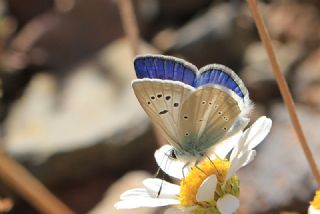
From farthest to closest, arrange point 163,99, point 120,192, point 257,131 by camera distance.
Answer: point 120,192 → point 163,99 → point 257,131

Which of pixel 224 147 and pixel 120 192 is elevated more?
pixel 120 192

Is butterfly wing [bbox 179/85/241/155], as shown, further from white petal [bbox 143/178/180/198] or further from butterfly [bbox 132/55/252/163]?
white petal [bbox 143/178/180/198]

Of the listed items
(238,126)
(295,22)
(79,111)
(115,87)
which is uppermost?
(295,22)

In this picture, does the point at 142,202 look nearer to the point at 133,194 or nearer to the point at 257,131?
the point at 133,194

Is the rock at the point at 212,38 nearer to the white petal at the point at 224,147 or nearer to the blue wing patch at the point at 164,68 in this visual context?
the white petal at the point at 224,147

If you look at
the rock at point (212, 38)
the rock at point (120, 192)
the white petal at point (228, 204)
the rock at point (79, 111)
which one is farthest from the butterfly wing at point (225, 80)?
the rock at point (212, 38)

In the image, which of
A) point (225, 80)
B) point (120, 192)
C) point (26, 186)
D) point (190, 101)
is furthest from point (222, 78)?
point (120, 192)
